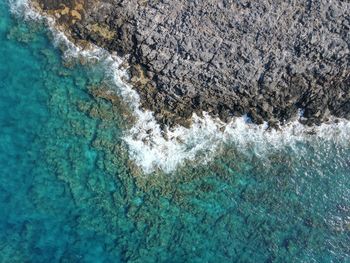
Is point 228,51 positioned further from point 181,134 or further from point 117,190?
point 117,190

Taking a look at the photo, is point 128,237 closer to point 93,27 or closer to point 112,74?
point 112,74

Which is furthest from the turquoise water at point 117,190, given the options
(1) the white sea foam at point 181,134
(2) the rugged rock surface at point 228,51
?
(2) the rugged rock surface at point 228,51

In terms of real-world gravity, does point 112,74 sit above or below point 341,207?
above

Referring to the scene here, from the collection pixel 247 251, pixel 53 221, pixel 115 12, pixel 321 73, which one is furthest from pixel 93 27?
pixel 247 251

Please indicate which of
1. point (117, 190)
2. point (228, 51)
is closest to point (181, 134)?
point (117, 190)

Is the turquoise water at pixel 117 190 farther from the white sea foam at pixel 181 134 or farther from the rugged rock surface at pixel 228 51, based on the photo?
the rugged rock surface at pixel 228 51

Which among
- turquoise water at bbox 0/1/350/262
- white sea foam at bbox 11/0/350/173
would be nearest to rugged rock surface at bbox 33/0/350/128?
white sea foam at bbox 11/0/350/173
